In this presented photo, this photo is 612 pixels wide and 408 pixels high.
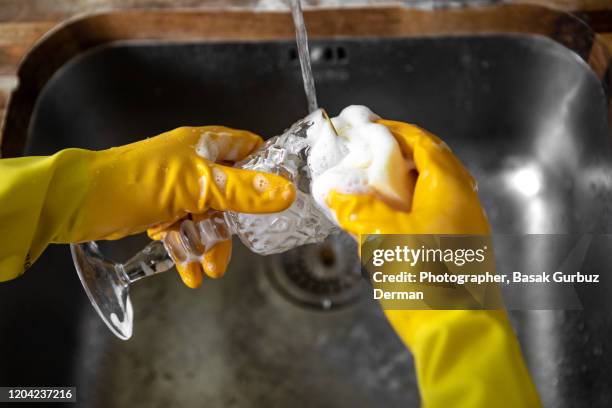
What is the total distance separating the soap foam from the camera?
62 cm

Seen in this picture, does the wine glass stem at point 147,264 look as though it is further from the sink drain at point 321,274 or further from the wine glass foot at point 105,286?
the sink drain at point 321,274

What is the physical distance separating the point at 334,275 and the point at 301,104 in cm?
26

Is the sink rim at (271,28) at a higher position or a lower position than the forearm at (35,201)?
higher

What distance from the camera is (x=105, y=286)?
777 millimetres

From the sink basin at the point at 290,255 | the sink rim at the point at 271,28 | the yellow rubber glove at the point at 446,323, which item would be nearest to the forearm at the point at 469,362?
the yellow rubber glove at the point at 446,323

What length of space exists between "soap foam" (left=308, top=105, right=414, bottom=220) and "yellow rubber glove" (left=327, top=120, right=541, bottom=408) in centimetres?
1

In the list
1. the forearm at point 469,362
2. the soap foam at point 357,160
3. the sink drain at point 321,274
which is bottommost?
the sink drain at point 321,274

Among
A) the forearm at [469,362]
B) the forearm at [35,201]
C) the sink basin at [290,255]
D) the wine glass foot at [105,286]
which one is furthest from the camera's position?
the sink basin at [290,255]

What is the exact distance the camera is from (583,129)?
90cm

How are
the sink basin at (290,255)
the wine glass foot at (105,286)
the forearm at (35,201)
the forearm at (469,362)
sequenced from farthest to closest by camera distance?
the sink basin at (290,255) → the wine glass foot at (105,286) → the forearm at (35,201) → the forearm at (469,362)

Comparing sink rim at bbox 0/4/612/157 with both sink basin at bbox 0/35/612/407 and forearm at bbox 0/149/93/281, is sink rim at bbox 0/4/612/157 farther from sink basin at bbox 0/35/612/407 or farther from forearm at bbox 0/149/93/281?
forearm at bbox 0/149/93/281

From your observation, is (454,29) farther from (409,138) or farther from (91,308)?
(91,308)

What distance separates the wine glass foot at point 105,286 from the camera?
746 millimetres

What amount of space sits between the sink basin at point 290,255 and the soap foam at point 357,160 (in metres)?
0.27
